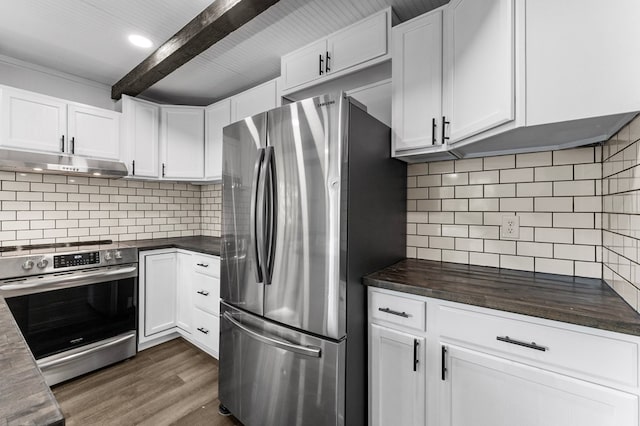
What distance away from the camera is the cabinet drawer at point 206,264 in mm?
2383

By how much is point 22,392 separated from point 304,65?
2.12 metres

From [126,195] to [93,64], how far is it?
1.19 m

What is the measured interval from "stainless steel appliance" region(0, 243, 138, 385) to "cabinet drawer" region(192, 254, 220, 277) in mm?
502

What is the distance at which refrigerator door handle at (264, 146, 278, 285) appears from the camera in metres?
1.57

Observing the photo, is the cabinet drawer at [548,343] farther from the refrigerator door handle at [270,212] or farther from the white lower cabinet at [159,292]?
the white lower cabinet at [159,292]

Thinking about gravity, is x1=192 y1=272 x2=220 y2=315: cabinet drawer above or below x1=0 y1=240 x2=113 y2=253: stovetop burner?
below

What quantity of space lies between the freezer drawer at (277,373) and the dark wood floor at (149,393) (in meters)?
0.26

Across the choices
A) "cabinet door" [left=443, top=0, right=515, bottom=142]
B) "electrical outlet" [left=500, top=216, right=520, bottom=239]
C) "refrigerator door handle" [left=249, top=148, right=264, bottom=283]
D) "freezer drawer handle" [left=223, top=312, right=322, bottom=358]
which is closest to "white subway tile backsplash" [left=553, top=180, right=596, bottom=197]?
"electrical outlet" [left=500, top=216, right=520, bottom=239]

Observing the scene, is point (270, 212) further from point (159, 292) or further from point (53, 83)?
point (53, 83)

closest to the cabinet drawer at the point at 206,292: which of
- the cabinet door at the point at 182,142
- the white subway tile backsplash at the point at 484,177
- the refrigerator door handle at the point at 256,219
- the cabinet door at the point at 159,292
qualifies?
the cabinet door at the point at 159,292

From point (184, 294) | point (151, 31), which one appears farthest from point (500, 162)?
point (184, 294)

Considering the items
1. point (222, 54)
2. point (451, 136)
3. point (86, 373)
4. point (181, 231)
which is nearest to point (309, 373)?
point (451, 136)

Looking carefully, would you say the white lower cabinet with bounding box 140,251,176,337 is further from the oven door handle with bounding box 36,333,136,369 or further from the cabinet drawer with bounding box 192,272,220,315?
the cabinet drawer with bounding box 192,272,220,315

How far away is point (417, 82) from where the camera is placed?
162 cm
